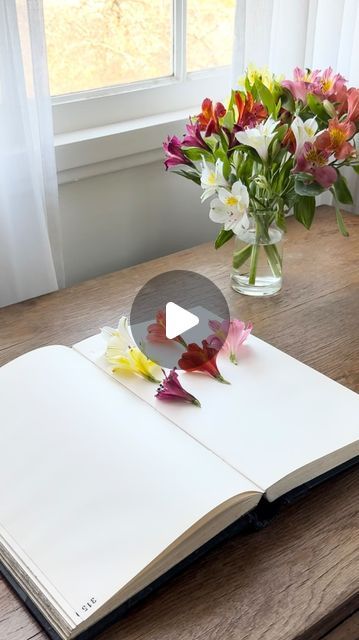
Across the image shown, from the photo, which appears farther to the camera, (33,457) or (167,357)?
(167,357)

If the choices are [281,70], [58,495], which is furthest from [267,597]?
[281,70]

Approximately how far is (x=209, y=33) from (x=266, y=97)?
47 cm

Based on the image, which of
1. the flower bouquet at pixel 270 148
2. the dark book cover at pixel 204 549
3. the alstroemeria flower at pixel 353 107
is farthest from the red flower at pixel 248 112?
the dark book cover at pixel 204 549

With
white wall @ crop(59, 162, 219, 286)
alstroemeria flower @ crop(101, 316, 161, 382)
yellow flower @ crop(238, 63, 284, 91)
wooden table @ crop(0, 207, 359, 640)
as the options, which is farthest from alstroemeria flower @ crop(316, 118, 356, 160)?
white wall @ crop(59, 162, 219, 286)

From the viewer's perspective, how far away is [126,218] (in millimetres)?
1362

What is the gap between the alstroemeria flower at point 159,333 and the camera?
932 mm

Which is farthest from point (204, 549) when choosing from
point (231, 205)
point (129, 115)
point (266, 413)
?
point (129, 115)

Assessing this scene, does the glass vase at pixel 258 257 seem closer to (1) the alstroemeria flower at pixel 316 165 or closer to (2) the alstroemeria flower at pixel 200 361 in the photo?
(1) the alstroemeria flower at pixel 316 165

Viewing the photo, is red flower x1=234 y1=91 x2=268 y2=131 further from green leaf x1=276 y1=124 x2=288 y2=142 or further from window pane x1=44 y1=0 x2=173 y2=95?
window pane x1=44 y1=0 x2=173 y2=95

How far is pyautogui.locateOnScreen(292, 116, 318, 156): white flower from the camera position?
96cm

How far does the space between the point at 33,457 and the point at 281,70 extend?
0.90 metres

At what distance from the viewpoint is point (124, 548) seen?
2.13 feet

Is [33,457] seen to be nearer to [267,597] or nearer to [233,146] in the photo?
[267,597]
